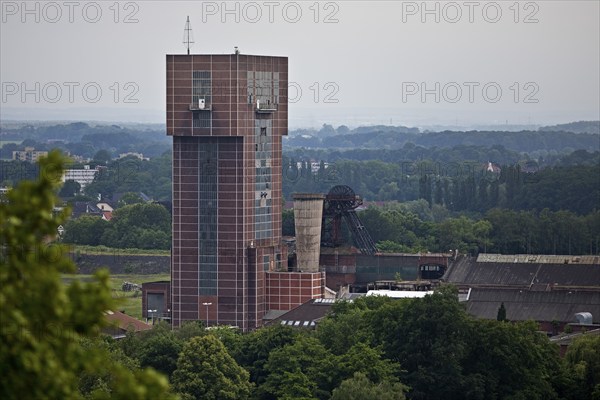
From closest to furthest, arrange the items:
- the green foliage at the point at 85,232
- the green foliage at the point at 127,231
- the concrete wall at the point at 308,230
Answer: the concrete wall at the point at 308,230 < the green foliage at the point at 127,231 < the green foliage at the point at 85,232

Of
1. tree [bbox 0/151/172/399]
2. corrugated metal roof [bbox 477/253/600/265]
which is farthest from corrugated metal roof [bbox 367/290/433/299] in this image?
tree [bbox 0/151/172/399]

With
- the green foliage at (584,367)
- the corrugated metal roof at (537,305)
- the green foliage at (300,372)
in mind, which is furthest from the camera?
the corrugated metal roof at (537,305)

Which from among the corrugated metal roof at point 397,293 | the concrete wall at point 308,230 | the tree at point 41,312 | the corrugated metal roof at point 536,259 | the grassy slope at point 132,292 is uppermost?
the tree at point 41,312

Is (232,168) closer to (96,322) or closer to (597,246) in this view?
(597,246)

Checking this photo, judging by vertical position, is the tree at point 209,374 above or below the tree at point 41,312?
below

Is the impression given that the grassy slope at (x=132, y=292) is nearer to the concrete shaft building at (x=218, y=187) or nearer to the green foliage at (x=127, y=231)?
the concrete shaft building at (x=218, y=187)

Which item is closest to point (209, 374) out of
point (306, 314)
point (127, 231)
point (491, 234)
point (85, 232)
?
point (306, 314)

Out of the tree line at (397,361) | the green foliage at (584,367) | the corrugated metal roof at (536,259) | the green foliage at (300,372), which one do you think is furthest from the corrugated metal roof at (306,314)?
the corrugated metal roof at (536,259)

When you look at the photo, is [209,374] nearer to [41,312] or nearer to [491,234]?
[41,312]
